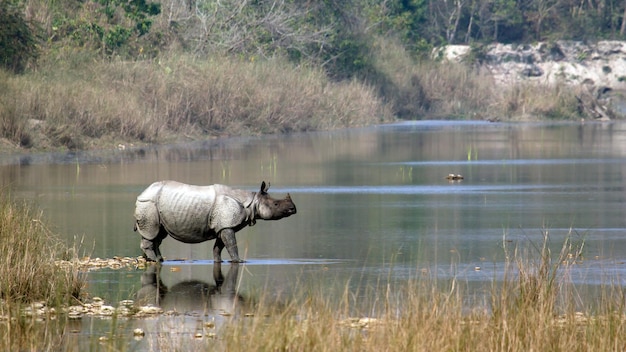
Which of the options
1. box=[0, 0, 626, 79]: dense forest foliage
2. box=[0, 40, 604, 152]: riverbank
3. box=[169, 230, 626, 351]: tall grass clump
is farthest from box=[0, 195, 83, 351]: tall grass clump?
box=[0, 0, 626, 79]: dense forest foliage

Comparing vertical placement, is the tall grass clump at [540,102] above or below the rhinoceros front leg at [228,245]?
above

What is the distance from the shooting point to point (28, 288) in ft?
39.8

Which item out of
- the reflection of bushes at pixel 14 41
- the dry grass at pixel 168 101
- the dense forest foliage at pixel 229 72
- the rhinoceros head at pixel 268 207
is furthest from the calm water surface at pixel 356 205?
the reflection of bushes at pixel 14 41

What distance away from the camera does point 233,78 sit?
48.2 m

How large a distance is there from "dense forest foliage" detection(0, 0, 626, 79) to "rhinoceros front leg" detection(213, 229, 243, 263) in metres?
26.4

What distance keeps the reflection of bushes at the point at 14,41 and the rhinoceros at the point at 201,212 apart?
86.4 ft

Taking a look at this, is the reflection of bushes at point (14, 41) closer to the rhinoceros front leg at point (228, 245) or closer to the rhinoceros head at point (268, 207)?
the rhinoceros front leg at point (228, 245)

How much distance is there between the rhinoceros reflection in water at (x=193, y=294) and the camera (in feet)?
41.5

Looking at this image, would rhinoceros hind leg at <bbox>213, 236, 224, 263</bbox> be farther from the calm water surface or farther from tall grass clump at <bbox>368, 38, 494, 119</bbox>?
tall grass clump at <bbox>368, 38, 494, 119</bbox>

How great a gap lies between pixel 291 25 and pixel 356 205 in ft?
133

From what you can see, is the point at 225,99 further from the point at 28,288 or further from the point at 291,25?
the point at 28,288

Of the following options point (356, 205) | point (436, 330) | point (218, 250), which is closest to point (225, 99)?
point (356, 205)

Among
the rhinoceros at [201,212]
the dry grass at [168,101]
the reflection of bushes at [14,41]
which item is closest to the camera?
the rhinoceros at [201,212]

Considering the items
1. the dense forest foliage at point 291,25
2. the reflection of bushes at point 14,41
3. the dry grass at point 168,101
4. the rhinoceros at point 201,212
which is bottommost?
the rhinoceros at point 201,212
